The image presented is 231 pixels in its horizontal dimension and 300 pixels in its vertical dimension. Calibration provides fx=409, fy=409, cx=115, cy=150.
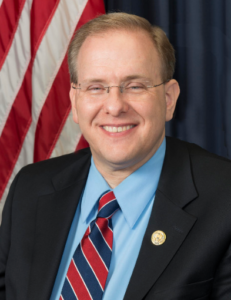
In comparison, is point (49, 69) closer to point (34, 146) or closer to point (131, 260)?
point (34, 146)

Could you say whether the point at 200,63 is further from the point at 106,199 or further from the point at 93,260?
the point at 93,260

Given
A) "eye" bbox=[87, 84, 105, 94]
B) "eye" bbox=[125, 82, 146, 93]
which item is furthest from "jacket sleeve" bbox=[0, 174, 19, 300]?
"eye" bbox=[125, 82, 146, 93]

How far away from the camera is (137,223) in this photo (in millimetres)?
1700

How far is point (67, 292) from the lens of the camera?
1627 millimetres

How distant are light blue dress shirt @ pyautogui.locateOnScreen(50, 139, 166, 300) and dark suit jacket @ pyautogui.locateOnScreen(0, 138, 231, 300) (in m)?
0.04

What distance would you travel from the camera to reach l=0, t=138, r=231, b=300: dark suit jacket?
4.97 ft

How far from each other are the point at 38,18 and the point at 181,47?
38.1 inches

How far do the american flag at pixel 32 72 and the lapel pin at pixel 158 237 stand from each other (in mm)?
1416

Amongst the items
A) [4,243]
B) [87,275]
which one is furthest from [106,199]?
[4,243]

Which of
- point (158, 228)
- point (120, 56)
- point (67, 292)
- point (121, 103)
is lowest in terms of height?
point (67, 292)

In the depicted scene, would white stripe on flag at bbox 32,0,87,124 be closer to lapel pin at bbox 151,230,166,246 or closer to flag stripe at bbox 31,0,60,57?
flag stripe at bbox 31,0,60,57

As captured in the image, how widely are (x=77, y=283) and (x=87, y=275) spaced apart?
55 mm

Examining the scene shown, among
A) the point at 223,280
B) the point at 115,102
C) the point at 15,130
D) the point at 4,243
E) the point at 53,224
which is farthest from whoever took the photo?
the point at 15,130

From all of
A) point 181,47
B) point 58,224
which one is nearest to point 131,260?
point 58,224
